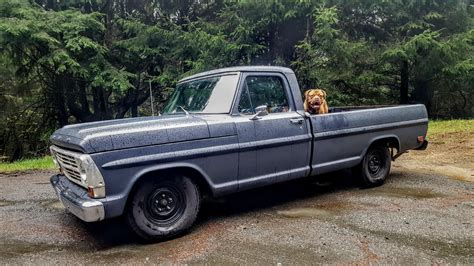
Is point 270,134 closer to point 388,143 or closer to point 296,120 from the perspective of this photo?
point 296,120

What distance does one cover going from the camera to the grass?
29.5 feet

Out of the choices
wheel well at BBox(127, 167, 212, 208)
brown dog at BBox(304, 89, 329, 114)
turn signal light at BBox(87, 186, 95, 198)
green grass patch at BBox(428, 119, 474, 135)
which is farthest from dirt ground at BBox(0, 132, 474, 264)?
green grass patch at BBox(428, 119, 474, 135)

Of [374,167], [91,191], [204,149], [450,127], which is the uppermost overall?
[204,149]

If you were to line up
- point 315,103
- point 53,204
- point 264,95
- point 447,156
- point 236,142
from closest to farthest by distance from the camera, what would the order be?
1. point 236,142
2. point 264,95
3. point 53,204
4. point 315,103
5. point 447,156

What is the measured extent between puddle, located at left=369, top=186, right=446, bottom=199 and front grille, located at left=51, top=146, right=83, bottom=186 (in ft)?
14.1

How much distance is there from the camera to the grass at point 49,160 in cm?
898

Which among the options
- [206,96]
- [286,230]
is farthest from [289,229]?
Result: [206,96]

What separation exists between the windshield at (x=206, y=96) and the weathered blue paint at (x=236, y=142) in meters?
0.11

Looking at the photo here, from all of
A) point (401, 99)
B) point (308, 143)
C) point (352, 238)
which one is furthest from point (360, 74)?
point (352, 238)

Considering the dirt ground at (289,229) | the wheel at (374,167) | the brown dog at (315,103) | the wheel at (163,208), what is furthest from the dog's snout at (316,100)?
the wheel at (163,208)

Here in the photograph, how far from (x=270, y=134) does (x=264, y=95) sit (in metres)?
0.59

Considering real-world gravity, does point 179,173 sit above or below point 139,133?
below

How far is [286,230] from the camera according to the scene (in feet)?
14.1

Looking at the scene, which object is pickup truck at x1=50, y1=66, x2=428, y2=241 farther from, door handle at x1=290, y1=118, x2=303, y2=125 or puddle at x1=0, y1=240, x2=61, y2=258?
puddle at x1=0, y1=240, x2=61, y2=258
